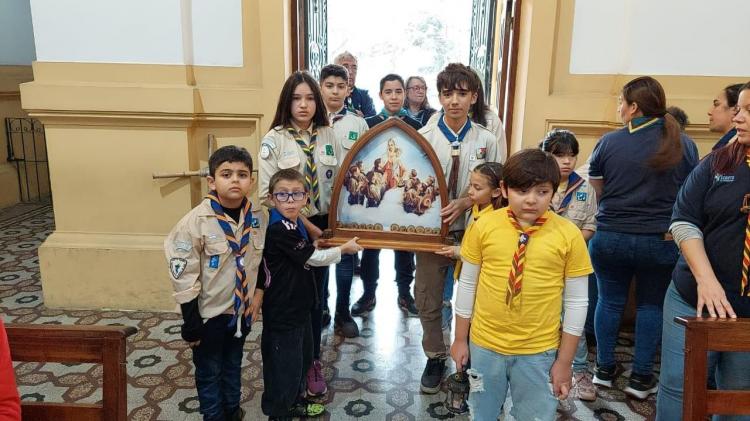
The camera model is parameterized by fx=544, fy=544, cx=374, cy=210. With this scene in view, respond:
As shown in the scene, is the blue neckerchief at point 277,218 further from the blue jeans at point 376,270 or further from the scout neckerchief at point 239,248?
the blue jeans at point 376,270

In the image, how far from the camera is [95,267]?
3.85m

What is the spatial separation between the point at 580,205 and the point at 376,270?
1701mm

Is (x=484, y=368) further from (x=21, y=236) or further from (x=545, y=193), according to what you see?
(x=21, y=236)

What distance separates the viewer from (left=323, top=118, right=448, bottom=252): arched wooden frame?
8.33 ft

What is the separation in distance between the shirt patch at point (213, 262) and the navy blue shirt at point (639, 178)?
198cm

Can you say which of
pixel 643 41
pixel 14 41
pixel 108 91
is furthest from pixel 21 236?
pixel 643 41

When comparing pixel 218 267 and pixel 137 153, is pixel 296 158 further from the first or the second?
pixel 137 153

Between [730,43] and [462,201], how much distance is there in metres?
2.31

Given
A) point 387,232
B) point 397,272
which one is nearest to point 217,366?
point 387,232

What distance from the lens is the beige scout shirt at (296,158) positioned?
264cm

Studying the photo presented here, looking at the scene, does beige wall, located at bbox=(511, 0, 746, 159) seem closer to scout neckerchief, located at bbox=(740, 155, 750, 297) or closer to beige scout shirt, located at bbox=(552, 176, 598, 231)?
beige scout shirt, located at bbox=(552, 176, 598, 231)

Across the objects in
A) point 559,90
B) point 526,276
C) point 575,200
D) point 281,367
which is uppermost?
point 559,90

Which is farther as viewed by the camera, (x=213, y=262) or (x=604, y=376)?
(x=604, y=376)

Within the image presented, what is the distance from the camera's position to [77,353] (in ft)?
4.68
